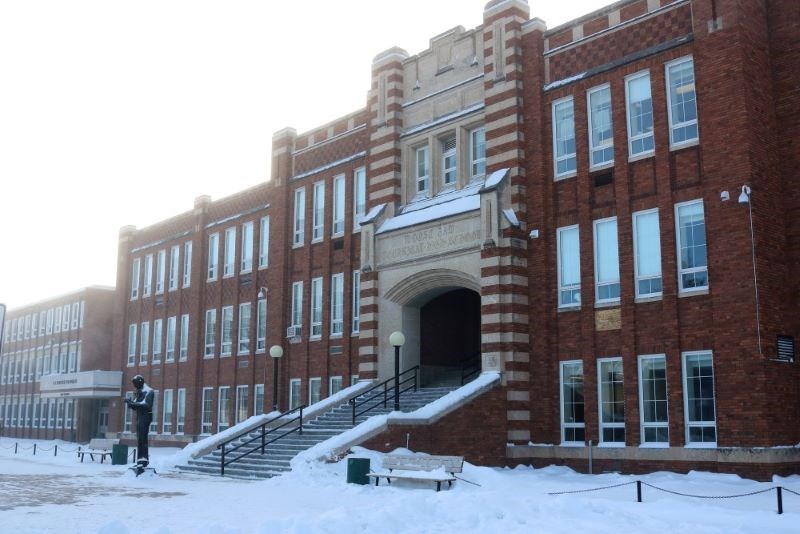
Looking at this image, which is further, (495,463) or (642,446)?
(495,463)

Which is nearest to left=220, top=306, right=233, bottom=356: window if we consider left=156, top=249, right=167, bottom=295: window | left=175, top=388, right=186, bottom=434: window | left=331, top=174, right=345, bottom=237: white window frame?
left=175, top=388, right=186, bottom=434: window

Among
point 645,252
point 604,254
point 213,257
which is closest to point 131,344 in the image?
point 213,257

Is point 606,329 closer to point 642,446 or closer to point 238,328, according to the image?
point 642,446

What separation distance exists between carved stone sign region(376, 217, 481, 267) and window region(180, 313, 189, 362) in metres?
16.4

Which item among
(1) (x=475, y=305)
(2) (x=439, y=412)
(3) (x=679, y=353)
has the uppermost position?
(1) (x=475, y=305)

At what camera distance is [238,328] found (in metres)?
37.3

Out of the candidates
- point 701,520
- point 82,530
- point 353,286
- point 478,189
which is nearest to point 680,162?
point 478,189

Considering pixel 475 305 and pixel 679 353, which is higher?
pixel 475 305

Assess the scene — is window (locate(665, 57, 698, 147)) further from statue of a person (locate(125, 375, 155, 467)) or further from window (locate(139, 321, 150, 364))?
window (locate(139, 321, 150, 364))

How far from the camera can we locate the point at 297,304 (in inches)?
1330

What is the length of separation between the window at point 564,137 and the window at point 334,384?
11921 mm

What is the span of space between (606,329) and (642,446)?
3.13 metres

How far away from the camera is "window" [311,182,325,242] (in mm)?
33062

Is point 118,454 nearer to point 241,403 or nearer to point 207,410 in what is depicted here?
point 241,403
